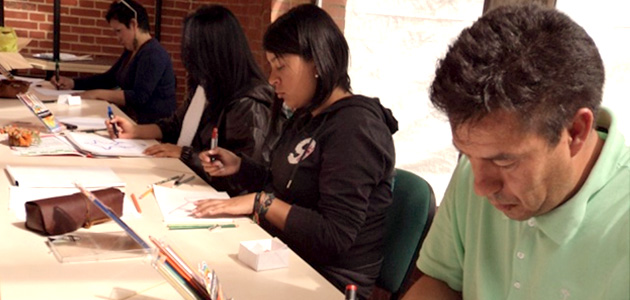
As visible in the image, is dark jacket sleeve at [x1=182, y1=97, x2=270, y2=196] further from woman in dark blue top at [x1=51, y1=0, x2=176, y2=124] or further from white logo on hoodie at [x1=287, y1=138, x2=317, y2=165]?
woman in dark blue top at [x1=51, y1=0, x2=176, y2=124]

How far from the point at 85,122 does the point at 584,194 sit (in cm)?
255

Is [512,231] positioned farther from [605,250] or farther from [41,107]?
[41,107]

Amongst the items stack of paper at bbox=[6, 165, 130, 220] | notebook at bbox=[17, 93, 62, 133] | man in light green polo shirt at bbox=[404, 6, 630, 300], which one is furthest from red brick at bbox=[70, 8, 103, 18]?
man in light green polo shirt at bbox=[404, 6, 630, 300]

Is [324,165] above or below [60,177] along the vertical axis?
above

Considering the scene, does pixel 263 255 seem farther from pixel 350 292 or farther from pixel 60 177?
pixel 60 177

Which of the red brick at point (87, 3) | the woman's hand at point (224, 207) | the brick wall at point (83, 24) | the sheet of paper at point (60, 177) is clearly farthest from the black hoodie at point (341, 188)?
the red brick at point (87, 3)

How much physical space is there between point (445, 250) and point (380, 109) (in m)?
0.74

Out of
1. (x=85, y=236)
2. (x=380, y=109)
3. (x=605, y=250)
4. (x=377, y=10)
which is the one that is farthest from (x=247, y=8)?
(x=605, y=250)

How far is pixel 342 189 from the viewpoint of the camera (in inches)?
77.0

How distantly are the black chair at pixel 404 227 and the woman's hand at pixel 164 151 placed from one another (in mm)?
979

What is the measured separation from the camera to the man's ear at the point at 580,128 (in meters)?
1.04

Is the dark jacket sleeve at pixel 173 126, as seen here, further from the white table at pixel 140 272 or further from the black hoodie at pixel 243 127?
the white table at pixel 140 272

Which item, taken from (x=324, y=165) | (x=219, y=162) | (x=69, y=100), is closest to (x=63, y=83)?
(x=69, y=100)

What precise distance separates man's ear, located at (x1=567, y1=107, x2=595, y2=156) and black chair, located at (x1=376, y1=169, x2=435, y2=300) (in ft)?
3.07
